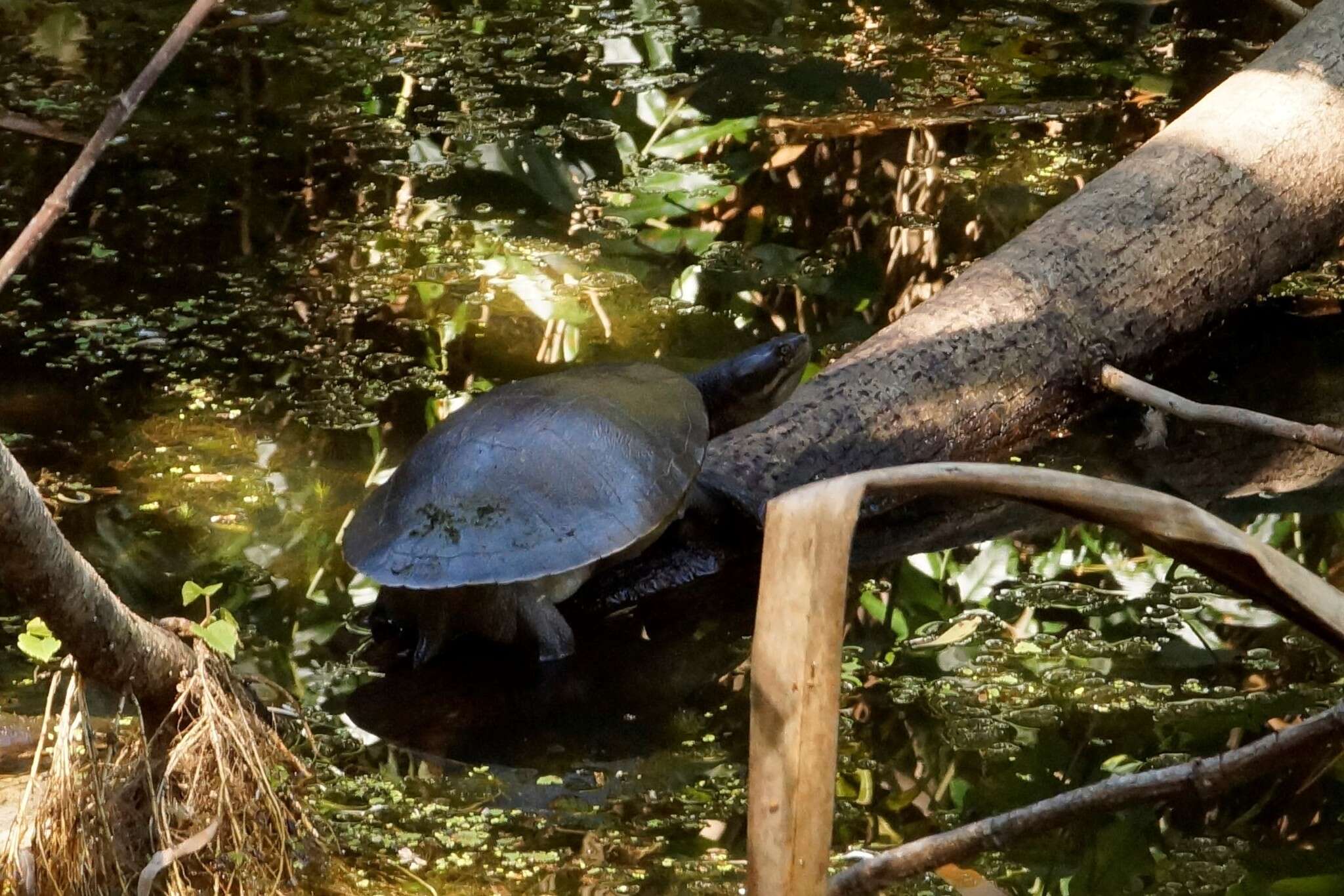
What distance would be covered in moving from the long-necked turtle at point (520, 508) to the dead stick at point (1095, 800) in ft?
5.30

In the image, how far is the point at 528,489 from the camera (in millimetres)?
2631

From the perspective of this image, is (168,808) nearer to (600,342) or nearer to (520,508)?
(520,508)

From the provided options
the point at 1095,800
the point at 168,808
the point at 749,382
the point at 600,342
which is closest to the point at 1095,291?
the point at 749,382

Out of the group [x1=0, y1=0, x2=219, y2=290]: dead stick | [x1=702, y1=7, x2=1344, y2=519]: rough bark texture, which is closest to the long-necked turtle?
[x1=702, y1=7, x2=1344, y2=519]: rough bark texture

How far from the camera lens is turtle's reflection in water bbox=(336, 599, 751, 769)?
2.42 meters

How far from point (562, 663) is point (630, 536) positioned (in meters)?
0.26

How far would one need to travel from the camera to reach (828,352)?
3736 mm

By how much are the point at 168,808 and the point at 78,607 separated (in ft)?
1.07

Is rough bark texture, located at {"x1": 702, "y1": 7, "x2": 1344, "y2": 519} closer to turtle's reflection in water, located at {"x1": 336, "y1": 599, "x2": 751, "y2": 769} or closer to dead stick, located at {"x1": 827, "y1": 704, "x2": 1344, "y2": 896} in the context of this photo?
turtle's reflection in water, located at {"x1": 336, "y1": 599, "x2": 751, "y2": 769}

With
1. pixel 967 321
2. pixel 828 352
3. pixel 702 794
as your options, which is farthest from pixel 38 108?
pixel 702 794

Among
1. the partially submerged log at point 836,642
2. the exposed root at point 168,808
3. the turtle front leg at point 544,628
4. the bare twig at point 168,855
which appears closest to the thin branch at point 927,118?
the turtle front leg at point 544,628

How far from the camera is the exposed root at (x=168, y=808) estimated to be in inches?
A: 68.6

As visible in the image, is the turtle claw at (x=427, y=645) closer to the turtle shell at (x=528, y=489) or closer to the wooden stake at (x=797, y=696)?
the turtle shell at (x=528, y=489)

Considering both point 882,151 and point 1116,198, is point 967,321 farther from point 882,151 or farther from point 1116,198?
point 882,151
